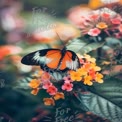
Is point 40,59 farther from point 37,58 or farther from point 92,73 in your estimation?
point 92,73

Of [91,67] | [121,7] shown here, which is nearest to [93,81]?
[91,67]

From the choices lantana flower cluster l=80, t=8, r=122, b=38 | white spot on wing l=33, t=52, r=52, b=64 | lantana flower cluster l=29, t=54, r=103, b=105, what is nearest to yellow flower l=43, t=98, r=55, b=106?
lantana flower cluster l=29, t=54, r=103, b=105

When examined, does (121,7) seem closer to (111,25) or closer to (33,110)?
(111,25)

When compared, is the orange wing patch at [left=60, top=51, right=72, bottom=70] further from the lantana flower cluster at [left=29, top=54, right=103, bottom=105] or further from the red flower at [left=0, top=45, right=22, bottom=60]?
the red flower at [left=0, top=45, right=22, bottom=60]

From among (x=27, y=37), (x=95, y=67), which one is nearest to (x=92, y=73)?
(x=95, y=67)

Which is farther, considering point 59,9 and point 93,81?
point 59,9
